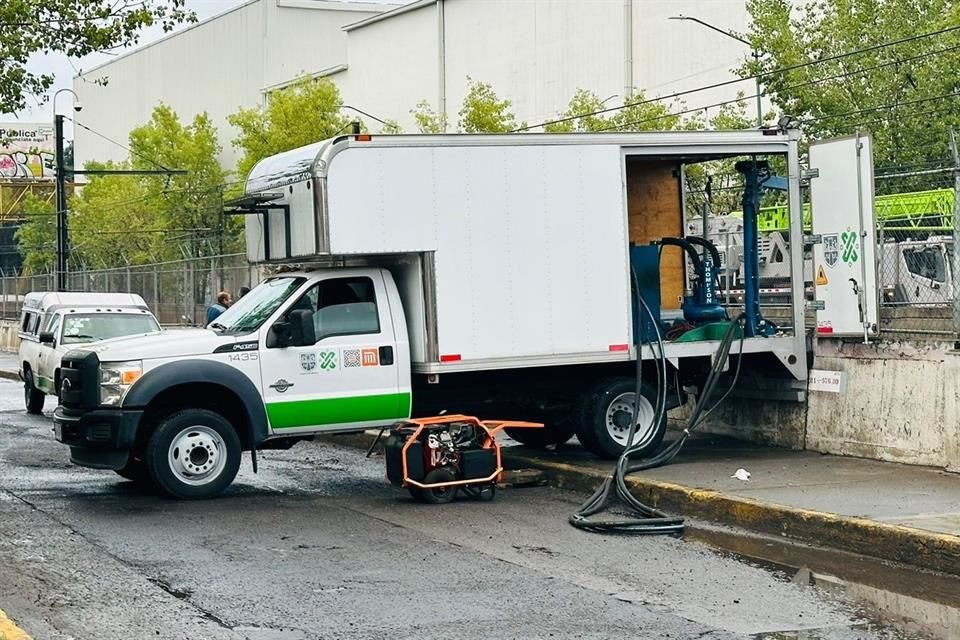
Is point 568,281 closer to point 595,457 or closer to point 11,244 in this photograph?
point 595,457

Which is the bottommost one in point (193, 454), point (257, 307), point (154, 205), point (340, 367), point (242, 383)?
point (193, 454)

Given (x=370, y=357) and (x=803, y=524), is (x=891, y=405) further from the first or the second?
(x=370, y=357)

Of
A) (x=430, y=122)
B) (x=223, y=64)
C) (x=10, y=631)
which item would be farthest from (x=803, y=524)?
(x=223, y=64)

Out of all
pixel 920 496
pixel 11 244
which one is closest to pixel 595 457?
pixel 920 496

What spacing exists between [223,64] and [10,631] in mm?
76876

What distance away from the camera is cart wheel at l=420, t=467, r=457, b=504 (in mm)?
11969

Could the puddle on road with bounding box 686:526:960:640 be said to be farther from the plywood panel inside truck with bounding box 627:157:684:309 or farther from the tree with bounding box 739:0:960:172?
the tree with bounding box 739:0:960:172

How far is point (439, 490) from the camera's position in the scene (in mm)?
12094

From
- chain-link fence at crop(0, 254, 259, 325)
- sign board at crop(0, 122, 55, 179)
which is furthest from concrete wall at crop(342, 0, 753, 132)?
chain-link fence at crop(0, 254, 259, 325)

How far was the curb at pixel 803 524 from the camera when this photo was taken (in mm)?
9305

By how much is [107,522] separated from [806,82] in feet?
79.2

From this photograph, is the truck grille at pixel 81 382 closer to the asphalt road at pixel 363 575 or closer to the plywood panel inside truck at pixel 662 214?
the asphalt road at pixel 363 575

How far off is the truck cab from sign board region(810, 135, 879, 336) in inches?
169

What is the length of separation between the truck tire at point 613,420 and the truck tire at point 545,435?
0.65 metres
